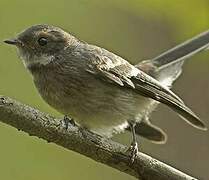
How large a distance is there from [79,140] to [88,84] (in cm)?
82

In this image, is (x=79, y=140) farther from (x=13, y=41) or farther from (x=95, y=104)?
(x=13, y=41)

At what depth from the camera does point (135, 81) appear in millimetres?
4570

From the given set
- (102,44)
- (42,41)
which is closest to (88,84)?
(42,41)

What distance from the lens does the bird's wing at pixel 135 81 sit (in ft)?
14.4

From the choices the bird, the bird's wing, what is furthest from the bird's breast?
the bird's wing

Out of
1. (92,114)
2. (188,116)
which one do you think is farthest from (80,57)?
(188,116)

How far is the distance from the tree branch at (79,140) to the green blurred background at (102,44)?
1.89 ft

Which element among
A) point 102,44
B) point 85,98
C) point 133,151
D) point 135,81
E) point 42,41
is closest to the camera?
point 133,151

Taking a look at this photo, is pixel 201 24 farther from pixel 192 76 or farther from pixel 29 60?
pixel 192 76

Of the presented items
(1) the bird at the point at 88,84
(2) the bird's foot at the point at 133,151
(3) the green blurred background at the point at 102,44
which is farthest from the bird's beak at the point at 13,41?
(2) the bird's foot at the point at 133,151

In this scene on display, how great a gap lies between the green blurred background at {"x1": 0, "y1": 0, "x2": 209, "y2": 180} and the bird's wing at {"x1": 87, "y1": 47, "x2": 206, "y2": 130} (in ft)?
1.06

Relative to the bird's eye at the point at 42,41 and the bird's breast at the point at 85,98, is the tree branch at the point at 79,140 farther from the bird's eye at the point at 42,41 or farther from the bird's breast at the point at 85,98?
the bird's eye at the point at 42,41

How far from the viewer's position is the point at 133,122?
14.9 ft

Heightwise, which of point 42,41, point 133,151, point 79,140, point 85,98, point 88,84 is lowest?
point 79,140
